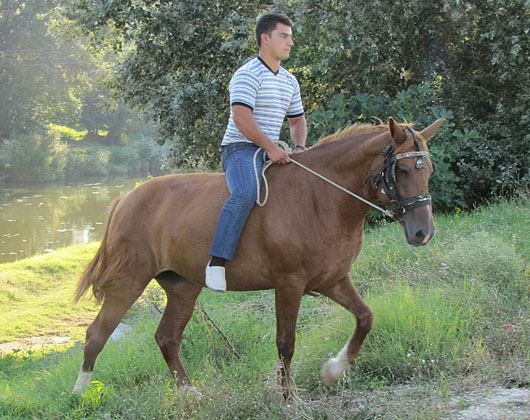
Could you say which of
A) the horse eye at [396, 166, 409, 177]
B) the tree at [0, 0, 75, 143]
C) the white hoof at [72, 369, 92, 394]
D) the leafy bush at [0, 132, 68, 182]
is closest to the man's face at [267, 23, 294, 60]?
the horse eye at [396, 166, 409, 177]

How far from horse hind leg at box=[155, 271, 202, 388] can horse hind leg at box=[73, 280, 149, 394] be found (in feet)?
0.94

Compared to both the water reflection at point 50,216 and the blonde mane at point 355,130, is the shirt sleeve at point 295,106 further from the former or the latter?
the water reflection at point 50,216

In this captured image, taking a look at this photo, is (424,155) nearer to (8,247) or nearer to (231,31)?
(231,31)

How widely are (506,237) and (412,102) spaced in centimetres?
358

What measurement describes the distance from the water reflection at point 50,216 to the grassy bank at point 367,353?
1476cm

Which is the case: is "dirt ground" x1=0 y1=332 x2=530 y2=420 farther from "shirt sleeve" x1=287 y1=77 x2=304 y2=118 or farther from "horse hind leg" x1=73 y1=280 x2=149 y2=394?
"shirt sleeve" x1=287 y1=77 x2=304 y2=118

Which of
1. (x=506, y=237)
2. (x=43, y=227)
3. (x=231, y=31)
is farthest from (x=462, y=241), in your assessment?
(x=43, y=227)

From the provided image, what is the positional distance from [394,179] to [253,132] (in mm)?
1072

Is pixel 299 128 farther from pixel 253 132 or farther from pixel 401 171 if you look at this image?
pixel 401 171

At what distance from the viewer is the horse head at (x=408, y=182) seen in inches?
142

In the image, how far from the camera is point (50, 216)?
2667 cm

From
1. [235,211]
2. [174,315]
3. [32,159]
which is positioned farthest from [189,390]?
[32,159]

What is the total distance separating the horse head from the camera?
Result: 11.8 ft

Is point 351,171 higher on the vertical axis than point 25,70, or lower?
lower
